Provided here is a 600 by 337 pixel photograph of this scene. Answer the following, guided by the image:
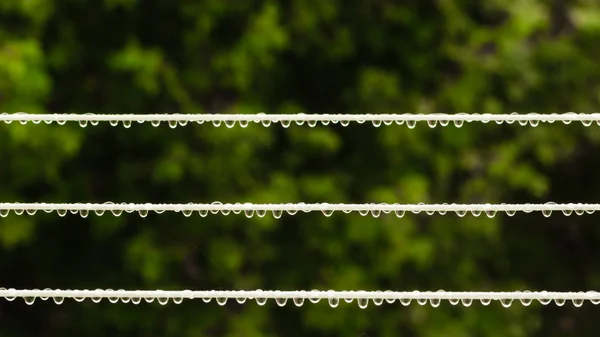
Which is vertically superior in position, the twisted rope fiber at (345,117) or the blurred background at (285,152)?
the blurred background at (285,152)

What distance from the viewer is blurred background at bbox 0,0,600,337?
2.60 m

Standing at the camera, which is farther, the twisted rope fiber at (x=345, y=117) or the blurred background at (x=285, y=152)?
the blurred background at (x=285, y=152)

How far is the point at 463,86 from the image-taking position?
273cm

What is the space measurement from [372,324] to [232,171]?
74cm

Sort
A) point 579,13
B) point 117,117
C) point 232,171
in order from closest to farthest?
point 117,117
point 232,171
point 579,13

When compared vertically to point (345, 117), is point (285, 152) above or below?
above

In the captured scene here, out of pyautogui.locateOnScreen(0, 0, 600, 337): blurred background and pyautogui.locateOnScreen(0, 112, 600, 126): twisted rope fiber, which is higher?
pyautogui.locateOnScreen(0, 0, 600, 337): blurred background

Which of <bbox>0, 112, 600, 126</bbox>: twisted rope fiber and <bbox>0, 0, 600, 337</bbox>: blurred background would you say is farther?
<bbox>0, 0, 600, 337</bbox>: blurred background

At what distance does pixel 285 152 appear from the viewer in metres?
2.69

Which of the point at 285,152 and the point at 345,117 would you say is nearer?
the point at 345,117

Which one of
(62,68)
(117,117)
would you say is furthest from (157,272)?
(117,117)

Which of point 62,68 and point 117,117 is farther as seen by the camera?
point 62,68

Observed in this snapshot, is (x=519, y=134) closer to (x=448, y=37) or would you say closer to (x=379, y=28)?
(x=448, y=37)

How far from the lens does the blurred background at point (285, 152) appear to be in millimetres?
2598
